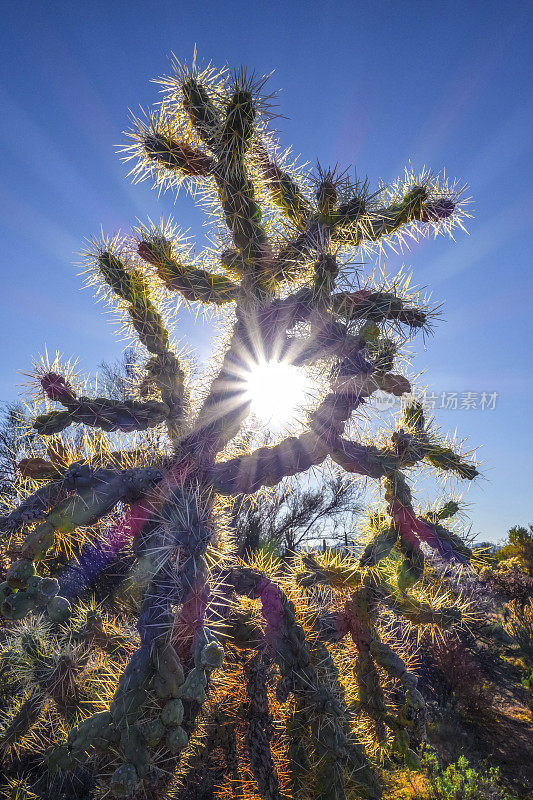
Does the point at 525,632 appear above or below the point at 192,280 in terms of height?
above

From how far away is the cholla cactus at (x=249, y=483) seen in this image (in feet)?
6.92

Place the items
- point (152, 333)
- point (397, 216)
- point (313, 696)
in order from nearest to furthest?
point (313, 696) < point (397, 216) < point (152, 333)

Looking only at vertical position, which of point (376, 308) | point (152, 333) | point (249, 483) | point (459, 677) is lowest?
point (249, 483)

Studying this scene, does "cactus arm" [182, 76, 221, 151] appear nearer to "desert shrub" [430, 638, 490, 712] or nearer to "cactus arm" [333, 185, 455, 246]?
"cactus arm" [333, 185, 455, 246]

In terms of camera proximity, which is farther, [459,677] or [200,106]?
[459,677]

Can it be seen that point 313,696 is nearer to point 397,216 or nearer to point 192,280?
point 192,280

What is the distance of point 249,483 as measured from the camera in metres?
2.73

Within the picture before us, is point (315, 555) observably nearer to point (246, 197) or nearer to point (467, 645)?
point (246, 197)

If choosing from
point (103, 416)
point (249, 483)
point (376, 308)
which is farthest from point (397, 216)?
point (103, 416)

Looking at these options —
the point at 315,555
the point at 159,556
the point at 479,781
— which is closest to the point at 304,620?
the point at 315,555

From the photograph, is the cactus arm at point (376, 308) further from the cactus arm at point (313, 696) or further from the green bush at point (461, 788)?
the green bush at point (461, 788)

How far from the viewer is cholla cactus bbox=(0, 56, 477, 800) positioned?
2109mm

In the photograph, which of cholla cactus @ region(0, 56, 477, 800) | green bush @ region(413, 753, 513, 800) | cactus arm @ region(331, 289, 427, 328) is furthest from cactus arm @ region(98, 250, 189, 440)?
green bush @ region(413, 753, 513, 800)

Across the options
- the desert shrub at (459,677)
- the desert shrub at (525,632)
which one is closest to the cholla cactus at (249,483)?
the desert shrub at (459,677)
